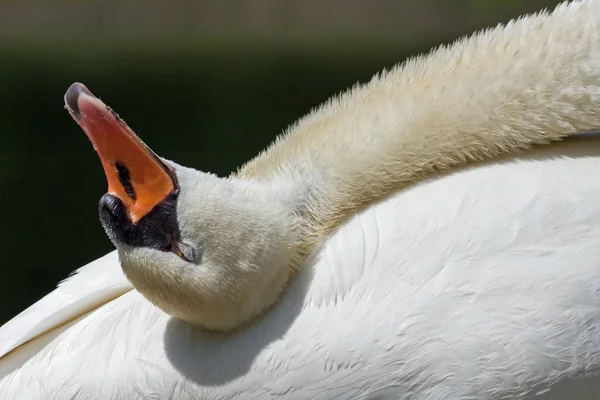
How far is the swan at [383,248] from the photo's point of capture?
1.81 metres

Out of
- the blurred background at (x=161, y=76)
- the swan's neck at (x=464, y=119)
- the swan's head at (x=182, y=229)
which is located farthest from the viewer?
the blurred background at (x=161, y=76)

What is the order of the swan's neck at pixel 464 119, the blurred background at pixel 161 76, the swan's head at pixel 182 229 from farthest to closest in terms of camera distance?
the blurred background at pixel 161 76, the swan's neck at pixel 464 119, the swan's head at pixel 182 229

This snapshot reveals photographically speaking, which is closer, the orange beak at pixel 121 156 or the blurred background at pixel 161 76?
the orange beak at pixel 121 156

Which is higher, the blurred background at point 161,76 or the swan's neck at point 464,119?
the blurred background at point 161,76

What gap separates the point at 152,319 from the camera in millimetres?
2037

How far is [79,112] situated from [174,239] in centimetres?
28

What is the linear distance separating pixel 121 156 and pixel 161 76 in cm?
1285

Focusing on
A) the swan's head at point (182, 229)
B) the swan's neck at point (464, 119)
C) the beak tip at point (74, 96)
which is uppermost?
the swan's neck at point (464, 119)

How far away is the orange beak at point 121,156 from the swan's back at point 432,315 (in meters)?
0.30

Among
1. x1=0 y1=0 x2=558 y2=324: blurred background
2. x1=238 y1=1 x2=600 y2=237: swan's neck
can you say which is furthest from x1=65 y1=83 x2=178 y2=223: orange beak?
x1=0 y1=0 x2=558 y2=324: blurred background

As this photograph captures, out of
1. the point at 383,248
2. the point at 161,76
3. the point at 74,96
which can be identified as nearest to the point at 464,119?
the point at 383,248

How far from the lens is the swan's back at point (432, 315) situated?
5.96 ft

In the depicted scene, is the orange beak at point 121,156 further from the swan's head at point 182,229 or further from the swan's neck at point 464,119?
the swan's neck at point 464,119

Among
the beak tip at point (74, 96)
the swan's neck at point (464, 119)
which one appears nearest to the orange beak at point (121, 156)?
the beak tip at point (74, 96)
